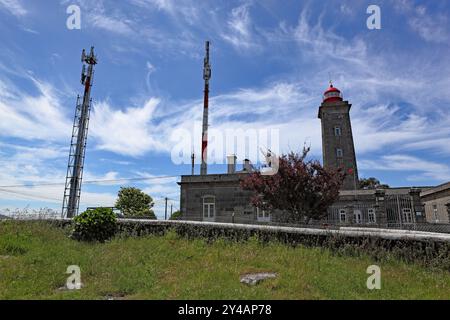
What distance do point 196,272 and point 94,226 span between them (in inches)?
226

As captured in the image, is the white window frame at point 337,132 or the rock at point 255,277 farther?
the white window frame at point 337,132

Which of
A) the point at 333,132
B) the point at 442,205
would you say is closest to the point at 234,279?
the point at 442,205

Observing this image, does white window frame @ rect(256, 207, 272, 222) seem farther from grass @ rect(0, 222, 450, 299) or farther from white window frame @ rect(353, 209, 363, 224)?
grass @ rect(0, 222, 450, 299)

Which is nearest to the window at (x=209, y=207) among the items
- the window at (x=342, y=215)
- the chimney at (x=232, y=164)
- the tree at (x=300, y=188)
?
the chimney at (x=232, y=164)

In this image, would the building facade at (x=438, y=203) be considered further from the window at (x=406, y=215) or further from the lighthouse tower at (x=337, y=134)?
the lighthouse tower at (x=337, y=134)

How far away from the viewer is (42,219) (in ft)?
40.0

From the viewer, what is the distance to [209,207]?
76.9 feet

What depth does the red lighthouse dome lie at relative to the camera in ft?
123

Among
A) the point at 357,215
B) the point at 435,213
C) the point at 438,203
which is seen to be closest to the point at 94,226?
the point at 357,215

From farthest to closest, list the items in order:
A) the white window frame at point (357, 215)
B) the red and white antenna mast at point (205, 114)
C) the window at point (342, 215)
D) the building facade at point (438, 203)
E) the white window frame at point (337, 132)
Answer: the white window frame at point (337, 132)
the red and white antenna mast at point (205, 114)
the building facade at point (438, 203)
the window at point (342, 215)
the white window frame at point (357, 215)

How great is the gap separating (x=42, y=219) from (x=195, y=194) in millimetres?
12747

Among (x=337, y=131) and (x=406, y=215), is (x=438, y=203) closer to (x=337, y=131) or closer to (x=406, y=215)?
(x=406, y=215)

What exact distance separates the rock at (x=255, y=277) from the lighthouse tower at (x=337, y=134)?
31.7 metres

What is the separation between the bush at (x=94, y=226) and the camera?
10.1m
